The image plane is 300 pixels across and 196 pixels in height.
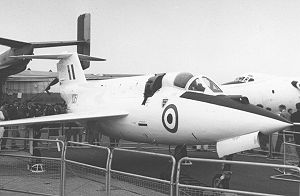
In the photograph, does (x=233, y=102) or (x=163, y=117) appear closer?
(x=233, y=102)

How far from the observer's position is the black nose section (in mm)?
8344

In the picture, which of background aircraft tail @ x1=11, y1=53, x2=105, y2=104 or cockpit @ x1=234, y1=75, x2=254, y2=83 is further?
cockpit @ x1=234, y1=75, x2=254, y2=83

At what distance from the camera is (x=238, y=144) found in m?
8.27

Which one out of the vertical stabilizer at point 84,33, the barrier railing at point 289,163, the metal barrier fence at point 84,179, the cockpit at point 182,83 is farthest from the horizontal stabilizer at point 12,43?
the barrier railing at point 289,163

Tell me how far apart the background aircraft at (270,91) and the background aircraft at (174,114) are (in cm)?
→ 594

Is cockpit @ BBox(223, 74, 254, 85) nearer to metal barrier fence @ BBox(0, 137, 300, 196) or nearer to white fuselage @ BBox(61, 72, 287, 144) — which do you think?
white fuselage @ BBox(61, 72, 287, 144)

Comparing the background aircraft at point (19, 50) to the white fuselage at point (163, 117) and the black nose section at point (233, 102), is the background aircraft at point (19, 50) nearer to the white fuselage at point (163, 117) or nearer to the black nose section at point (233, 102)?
the white fuselage at point (163, 117)

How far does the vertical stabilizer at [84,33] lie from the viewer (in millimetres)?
22109

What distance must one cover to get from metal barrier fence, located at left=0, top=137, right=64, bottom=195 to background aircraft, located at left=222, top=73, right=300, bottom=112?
29.1 ft

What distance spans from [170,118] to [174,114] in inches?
5.7

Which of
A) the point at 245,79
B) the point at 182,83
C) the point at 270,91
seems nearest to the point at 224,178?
the point at 182,83

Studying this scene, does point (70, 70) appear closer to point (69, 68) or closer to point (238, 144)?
point (69, 68)

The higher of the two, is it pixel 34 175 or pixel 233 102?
pixel 233 102

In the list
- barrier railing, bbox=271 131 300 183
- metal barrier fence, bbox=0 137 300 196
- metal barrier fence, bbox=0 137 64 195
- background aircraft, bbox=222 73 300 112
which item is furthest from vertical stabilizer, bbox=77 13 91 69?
metal barrier fence, bbox=0 137 64 195
